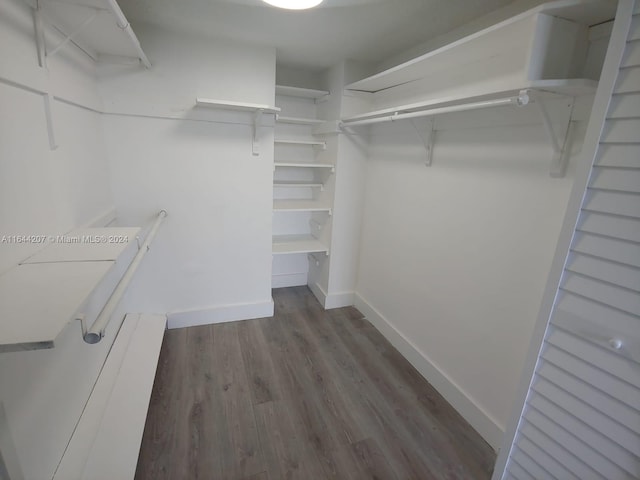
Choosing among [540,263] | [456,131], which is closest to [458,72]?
[456,131]

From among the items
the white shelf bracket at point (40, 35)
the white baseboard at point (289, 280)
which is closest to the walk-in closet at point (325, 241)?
the white shelf bracket at point (40, 35)

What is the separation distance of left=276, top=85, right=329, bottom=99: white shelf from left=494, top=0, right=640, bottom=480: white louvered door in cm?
228

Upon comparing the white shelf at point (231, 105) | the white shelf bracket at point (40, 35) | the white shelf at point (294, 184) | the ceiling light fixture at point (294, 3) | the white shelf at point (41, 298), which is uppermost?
the ceiling light fixture at point (294, 3)

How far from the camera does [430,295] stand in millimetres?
2283

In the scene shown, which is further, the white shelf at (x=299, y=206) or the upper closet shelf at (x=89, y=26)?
the white shelf at (x=299, y=206)

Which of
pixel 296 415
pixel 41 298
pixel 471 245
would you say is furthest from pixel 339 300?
pixel 41 298

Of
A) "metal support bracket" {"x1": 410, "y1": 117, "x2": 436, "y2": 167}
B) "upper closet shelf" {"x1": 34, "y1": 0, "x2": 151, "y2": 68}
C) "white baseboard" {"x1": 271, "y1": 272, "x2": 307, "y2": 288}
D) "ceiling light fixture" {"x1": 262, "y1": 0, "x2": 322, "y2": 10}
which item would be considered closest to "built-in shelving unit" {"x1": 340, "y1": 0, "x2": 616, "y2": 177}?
"metal support bracket" {"x1": 410, "y1": 117, "x2": 436, "y2": 167}

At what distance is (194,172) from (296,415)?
6.41 feet

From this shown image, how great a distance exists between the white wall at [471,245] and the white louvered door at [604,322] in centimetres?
38

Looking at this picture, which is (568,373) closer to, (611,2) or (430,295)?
(430,295)

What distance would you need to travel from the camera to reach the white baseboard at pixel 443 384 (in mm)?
1812

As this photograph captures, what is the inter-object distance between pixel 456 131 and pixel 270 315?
2.27m

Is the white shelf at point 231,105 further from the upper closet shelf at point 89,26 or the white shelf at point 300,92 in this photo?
the white shelf at point 300,92

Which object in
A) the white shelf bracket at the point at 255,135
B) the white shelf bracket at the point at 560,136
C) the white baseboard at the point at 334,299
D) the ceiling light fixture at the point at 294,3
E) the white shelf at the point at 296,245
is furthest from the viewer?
the white baseboard at the point at 334,299
